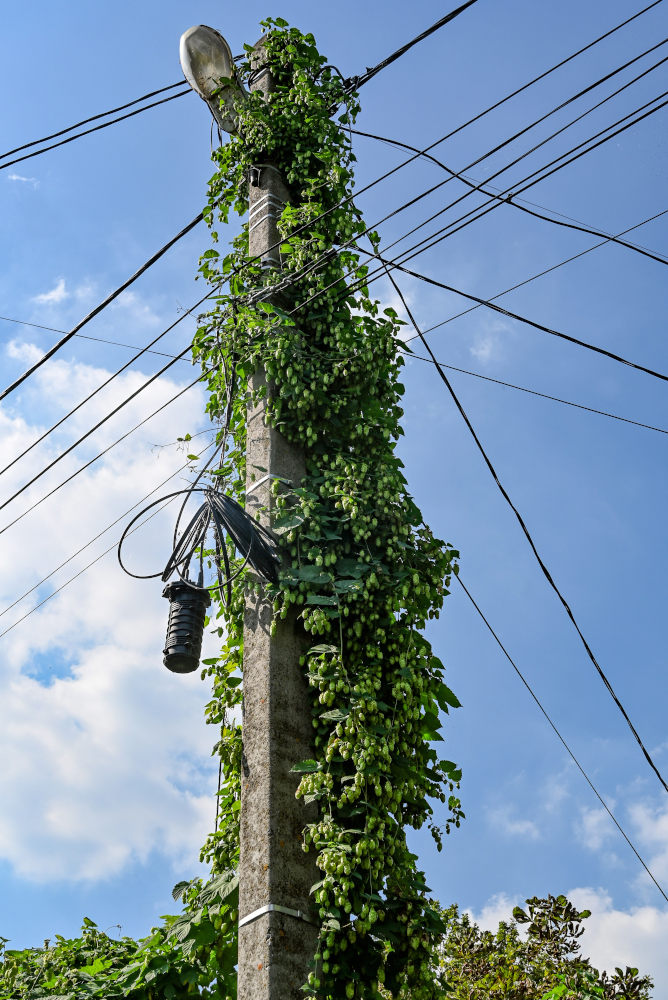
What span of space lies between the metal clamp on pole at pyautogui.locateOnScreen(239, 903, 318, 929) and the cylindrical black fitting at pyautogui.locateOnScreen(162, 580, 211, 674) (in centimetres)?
121

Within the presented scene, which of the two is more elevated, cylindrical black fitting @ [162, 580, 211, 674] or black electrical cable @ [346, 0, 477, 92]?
black electrical cable @ [346, 0, 477, 92]

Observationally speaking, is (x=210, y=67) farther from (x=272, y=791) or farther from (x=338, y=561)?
(x=272, y=791)

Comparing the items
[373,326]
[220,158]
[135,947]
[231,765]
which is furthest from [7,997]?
[220,158]

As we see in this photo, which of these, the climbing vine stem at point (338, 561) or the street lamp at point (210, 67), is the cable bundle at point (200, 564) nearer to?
the climbing vine stem at point (338, 561)

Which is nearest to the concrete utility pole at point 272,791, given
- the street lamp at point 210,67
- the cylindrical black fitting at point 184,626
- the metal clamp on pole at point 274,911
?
the metal clamp on pole at point 274,911

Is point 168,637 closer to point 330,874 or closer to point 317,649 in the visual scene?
point 317,649

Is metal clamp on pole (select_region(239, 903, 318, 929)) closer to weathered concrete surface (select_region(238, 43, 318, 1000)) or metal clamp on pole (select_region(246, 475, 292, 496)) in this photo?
weathered concrete surface (select_region(238, 43, 318, 1000))

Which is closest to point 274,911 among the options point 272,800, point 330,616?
point 272,800

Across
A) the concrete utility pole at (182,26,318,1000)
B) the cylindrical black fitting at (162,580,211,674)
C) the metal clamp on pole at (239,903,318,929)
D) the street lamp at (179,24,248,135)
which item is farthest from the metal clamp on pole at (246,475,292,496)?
the street lamp at (179,24,248,135)

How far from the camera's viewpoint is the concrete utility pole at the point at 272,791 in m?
4.04

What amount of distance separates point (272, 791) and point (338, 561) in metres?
1.23

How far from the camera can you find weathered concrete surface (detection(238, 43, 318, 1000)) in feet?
13.2

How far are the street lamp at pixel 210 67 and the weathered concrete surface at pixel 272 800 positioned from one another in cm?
295

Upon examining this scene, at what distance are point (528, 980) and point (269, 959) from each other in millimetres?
3260
